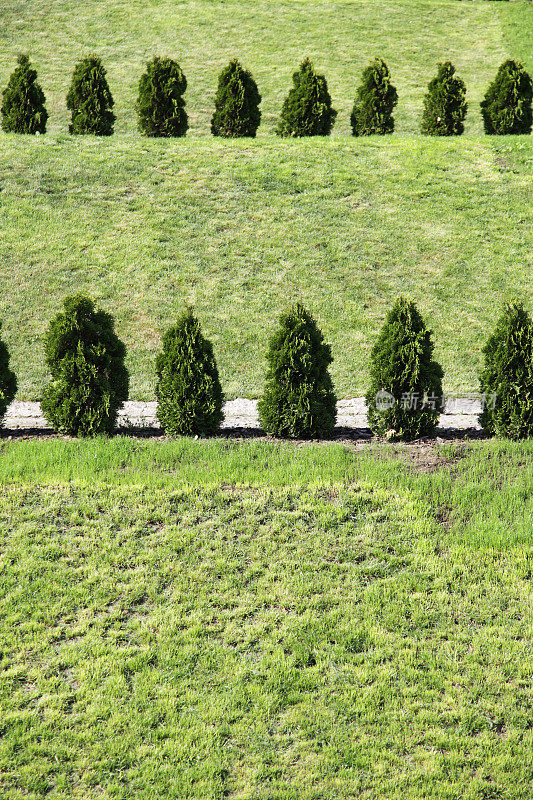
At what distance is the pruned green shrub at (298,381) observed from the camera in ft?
27.3

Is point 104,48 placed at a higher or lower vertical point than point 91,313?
higher

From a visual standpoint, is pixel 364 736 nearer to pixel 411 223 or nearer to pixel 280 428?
pixel 280 428

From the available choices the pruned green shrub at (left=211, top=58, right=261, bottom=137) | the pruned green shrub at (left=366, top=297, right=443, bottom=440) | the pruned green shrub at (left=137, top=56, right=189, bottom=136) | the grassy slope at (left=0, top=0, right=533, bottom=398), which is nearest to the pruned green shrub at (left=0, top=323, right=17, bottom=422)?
the grassy slope at (left=0, top=0, right=533, bottom=398)

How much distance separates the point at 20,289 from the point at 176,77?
7.28 meters

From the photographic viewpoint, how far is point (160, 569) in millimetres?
6496

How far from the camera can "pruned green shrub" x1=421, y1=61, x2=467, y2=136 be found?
1759cm

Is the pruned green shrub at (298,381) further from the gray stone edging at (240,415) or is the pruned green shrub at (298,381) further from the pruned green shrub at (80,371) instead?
the pruned green shrub at (80,371)

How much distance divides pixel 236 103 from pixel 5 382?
10885 mm

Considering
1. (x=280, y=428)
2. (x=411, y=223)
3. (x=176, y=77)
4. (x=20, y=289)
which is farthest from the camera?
(x=176, y=77)

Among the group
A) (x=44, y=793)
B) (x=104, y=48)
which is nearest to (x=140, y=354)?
(x=44, y=793)

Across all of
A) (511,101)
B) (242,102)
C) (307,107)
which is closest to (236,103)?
(242,102)

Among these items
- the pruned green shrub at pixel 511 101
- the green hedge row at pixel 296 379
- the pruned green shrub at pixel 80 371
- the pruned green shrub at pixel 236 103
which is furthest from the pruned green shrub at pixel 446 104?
the pruned green shrub at pixel 80 371

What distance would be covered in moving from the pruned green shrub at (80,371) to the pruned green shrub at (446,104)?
12.3 metres

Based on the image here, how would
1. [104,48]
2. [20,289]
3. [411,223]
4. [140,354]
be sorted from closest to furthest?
[140,354] < [20,289] < [411,223] < [104,48]
